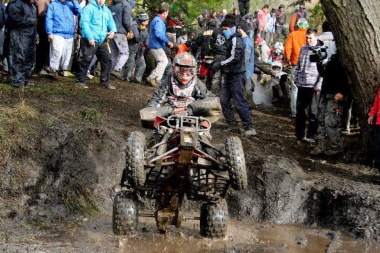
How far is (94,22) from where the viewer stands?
521 inches

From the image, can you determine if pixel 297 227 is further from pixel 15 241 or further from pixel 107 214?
pixel 15 241

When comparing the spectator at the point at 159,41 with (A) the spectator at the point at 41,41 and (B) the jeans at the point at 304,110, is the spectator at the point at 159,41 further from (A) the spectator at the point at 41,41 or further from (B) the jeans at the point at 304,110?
(B) the jeans at the point at 304,110

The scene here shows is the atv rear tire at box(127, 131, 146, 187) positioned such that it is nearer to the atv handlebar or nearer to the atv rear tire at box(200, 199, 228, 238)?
the atv handlebar

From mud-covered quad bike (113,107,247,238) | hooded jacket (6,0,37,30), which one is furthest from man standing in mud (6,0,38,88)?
mud-covered quad bike (113,107,247,238)

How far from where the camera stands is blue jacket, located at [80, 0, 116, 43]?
42.8 ft

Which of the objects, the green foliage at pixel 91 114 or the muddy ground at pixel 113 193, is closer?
the muddy ground at pixel 113 193

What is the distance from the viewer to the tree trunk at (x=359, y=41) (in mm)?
9062

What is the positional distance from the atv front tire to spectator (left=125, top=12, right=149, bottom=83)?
953 centimetres

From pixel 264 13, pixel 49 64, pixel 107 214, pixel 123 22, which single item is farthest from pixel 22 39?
pixel 264 13

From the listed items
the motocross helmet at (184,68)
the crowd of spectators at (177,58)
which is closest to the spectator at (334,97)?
the crowd of spectators at (177,58)

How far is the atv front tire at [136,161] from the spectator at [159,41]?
9082mm

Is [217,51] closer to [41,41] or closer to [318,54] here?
[41,41]

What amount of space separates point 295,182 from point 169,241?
7.63 ft

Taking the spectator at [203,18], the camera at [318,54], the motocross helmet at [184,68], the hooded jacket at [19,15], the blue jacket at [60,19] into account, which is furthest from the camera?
the spectator at [203,18]
